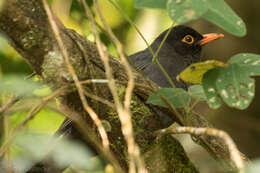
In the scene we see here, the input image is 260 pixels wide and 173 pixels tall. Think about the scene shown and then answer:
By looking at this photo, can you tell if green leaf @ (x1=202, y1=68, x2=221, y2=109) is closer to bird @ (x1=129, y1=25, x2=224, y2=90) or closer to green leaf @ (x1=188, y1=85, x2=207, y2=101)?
green leaf @ (x1=188, y1=85, x2=207, y2=101)

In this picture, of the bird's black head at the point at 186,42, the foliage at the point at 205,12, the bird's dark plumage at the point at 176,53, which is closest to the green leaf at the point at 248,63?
the foliage at the point at 205,12

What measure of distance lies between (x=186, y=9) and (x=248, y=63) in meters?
0.58

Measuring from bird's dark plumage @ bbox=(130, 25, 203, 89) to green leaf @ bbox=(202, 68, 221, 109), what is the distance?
1.91 m

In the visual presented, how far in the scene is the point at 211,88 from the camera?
2176 millimetres

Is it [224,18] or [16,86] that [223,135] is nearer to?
[224,18]

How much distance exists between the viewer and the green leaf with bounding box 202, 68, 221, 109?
213 cm

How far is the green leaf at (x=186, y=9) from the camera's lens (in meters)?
1.79

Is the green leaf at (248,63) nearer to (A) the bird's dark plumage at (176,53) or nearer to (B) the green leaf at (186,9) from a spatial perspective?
(B) the green leaf at (186,9)

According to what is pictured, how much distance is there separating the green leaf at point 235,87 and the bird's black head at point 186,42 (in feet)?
9.07

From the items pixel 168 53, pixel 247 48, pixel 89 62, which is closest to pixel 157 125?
pixel 89 62

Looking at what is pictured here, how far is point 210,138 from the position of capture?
9.84 feet

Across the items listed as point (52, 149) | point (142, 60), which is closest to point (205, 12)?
point (52, 149)

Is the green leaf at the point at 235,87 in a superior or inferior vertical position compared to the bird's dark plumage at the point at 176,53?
superior

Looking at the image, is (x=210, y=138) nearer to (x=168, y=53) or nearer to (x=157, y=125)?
(x=157, y=125)
